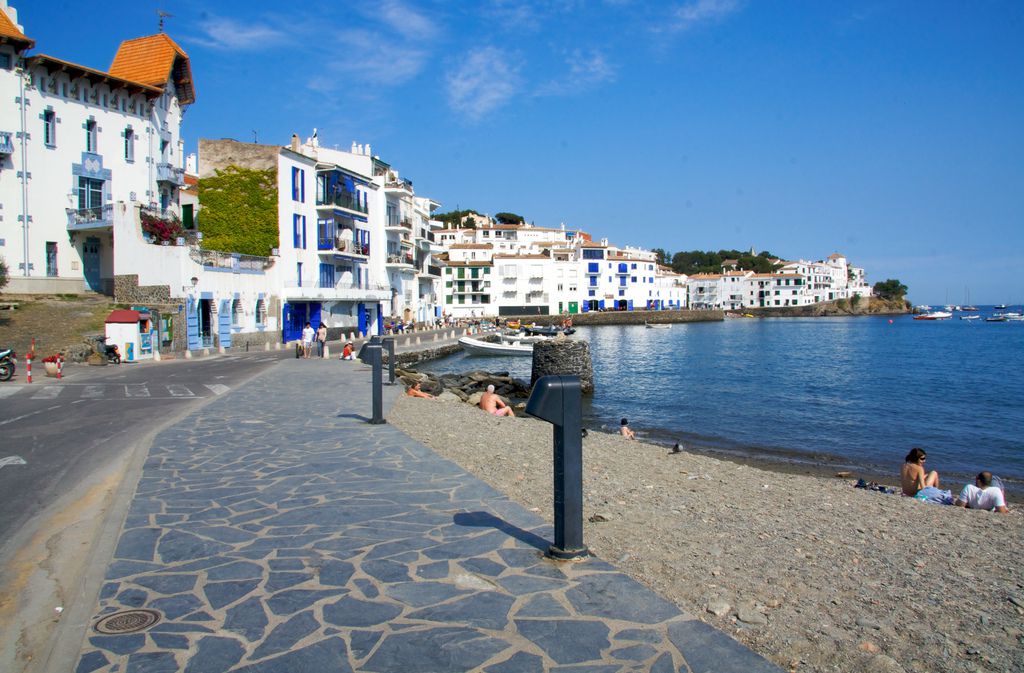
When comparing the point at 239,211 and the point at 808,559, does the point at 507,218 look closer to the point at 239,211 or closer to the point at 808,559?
the point at 239,211

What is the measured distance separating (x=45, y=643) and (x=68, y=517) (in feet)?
11.8

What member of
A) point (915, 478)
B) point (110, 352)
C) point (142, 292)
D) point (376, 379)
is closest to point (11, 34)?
point (142, 292)

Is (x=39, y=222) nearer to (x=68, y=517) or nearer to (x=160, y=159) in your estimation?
(x=160, y=159)

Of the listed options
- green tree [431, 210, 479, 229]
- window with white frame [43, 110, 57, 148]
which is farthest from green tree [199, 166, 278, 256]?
green tree [431, 210, 479, 229]

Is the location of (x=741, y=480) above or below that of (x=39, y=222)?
below

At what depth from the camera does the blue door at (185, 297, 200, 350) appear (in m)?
33.7

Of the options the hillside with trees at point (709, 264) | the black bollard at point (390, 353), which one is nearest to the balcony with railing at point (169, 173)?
the black bollard at point (390, 353)

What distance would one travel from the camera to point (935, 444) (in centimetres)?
2192

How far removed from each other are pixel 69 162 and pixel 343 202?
1911cm

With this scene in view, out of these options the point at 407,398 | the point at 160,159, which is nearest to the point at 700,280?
the point at 160,159

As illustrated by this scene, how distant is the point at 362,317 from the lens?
5550 centimetres

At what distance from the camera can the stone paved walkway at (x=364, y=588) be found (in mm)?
4105

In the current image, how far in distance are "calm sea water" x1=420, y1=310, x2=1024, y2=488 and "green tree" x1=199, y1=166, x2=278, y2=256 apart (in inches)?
552

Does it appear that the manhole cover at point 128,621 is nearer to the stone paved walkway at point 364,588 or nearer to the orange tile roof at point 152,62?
the stone paved walkway at point 364,588
